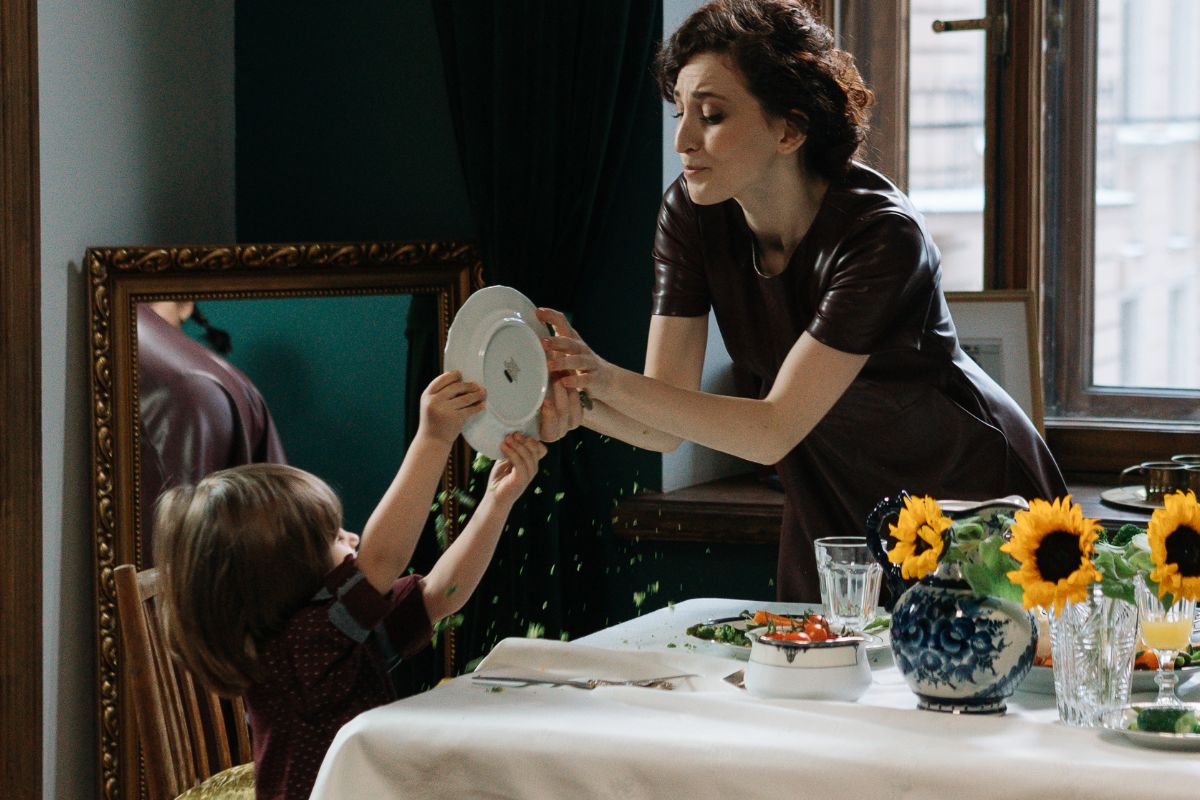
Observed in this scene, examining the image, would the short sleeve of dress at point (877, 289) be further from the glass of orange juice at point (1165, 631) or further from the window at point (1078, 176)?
the window at point (1078, 176)

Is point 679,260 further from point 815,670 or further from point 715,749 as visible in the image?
point 715,749

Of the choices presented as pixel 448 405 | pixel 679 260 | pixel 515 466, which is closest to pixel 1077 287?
pixel 679 260

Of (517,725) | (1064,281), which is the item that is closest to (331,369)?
(1064,281)

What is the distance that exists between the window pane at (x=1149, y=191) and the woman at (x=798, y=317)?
34.5 inches

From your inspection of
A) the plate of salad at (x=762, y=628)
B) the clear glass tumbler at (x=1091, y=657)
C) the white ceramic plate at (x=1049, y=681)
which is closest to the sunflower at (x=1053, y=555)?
the clear glass tumbler at (x=1091, y=657)

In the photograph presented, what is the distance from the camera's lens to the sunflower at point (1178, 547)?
Result: 1.22m

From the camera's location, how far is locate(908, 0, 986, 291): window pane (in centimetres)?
300

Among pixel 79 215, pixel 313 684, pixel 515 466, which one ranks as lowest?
pixel 313 684

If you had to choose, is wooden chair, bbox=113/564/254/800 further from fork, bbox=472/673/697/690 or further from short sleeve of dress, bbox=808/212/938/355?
short sleeve of dress, bbox=808/212/938/355

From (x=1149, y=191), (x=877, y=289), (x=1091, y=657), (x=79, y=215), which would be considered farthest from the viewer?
(x=1149, y=191)

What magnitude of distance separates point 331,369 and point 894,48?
4.35 feet

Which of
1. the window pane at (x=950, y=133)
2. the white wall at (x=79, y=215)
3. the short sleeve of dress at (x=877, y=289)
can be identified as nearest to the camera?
the short sleeve of dress at (x=877, y=289)

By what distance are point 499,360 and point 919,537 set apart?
587mm

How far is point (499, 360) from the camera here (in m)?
1.75
